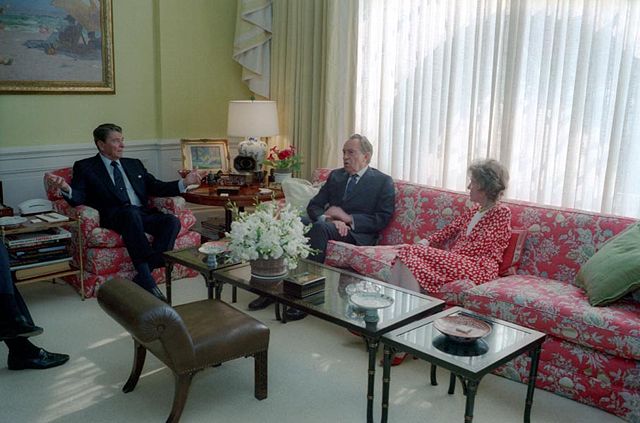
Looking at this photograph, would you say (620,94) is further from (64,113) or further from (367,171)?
(64,113)

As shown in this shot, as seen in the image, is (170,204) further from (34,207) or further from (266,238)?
(266,238)

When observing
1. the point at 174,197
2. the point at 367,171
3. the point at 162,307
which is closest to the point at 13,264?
the point at 174,197

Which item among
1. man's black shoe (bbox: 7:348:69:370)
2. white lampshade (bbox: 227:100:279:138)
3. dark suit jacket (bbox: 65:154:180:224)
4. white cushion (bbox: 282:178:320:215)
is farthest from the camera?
white lampshade (bbox: 227:100:279:138)

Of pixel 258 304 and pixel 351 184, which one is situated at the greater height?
pixel 351 184

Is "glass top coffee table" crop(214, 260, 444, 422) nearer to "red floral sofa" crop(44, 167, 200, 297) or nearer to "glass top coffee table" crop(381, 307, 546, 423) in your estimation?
"glass top coffee table" crop(381, 307, 546, 423)

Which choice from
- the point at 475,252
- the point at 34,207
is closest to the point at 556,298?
the point at 475,252

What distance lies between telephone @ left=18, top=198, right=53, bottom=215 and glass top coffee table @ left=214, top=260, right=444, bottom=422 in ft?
5.67

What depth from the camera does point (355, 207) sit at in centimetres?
429

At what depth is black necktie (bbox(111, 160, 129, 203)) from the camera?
4.43 meters

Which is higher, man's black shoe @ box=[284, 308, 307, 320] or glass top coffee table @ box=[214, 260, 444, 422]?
glass top coffee table @ box=[214, 260, 444, 422]

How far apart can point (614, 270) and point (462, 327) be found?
100 cm

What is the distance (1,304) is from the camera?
3.06 m

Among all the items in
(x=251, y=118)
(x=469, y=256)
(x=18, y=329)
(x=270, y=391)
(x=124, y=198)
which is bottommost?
(x=270, y=391)

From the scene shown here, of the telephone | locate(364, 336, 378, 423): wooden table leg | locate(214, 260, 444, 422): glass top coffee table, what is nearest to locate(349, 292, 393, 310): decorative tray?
locate(214, 260, 444, 422): glass top coffee table
